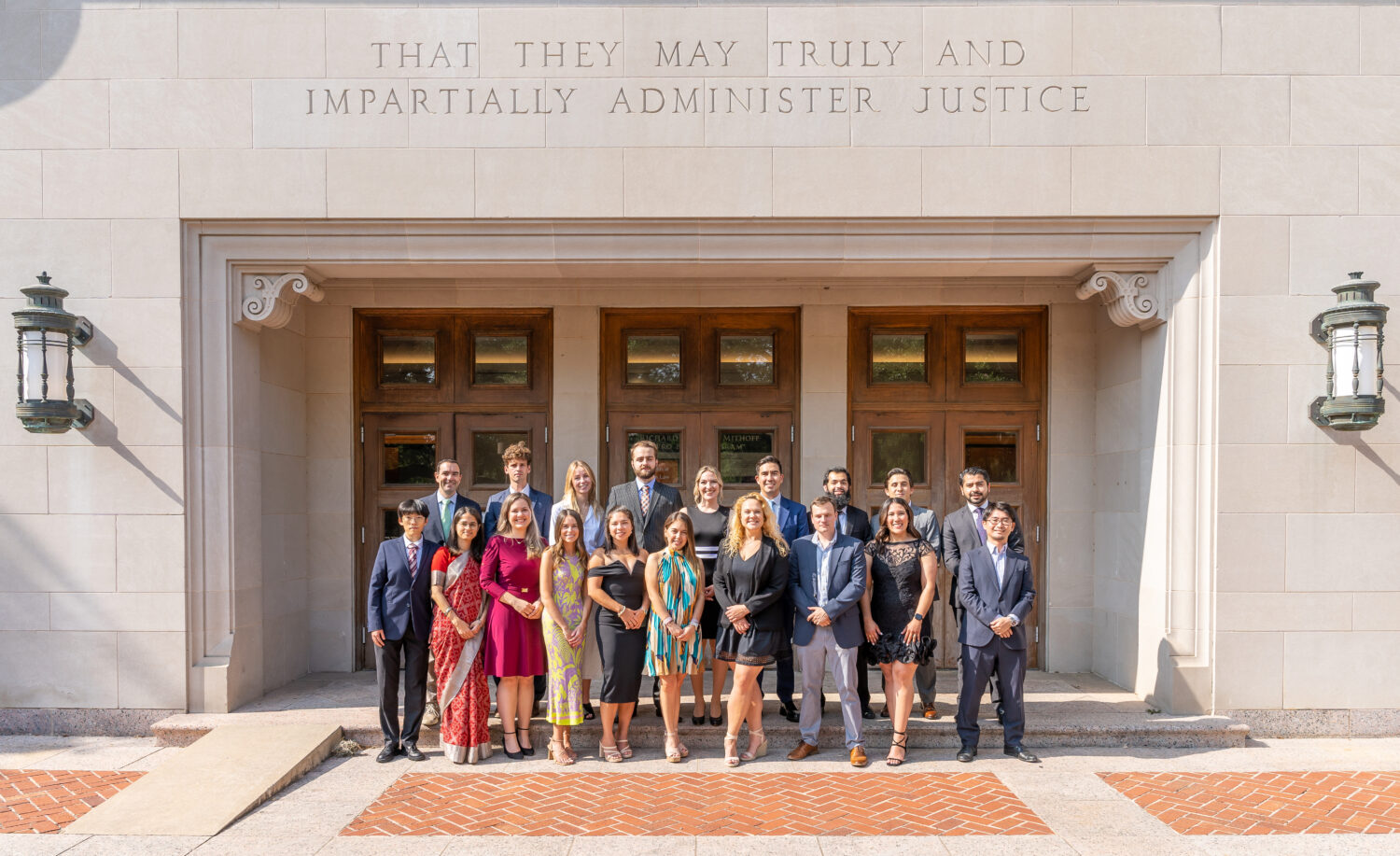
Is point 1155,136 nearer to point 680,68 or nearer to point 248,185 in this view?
point 680,68

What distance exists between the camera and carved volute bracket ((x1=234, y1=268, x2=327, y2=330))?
6672 mm

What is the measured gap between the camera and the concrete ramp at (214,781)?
4.67 m

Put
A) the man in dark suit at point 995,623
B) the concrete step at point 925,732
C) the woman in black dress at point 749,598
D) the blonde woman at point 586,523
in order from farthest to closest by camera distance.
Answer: the concrete step at point 925,732, the blonde woman at point 586,523, the man in dark suit at point 995,623, the woman in black dress at point 749,598

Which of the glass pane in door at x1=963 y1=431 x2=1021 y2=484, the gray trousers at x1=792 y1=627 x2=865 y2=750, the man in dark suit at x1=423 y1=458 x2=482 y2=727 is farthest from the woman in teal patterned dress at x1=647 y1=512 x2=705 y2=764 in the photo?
the glass pane in door at x1=963 y1=431 x2=1021 y2=484

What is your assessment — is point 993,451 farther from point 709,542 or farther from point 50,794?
point 50,794

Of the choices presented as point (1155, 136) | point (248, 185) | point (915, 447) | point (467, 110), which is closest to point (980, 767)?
point (915, 447)

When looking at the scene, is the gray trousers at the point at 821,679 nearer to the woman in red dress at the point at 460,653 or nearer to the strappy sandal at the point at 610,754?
the strappy sandal at the point at 610,754

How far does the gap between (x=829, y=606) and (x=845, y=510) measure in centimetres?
87

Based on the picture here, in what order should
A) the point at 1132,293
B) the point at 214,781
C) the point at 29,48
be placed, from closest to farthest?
the point at 214,781, the point at 29,48, the point at 1132,293

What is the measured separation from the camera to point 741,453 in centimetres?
793

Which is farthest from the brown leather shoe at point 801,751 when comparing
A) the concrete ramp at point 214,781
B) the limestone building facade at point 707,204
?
the concrete ramp at point 214,781

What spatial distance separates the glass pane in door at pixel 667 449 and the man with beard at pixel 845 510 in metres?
2.13

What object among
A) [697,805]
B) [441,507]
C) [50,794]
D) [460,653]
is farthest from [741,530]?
[50,794]

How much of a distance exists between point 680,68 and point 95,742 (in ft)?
21.7
